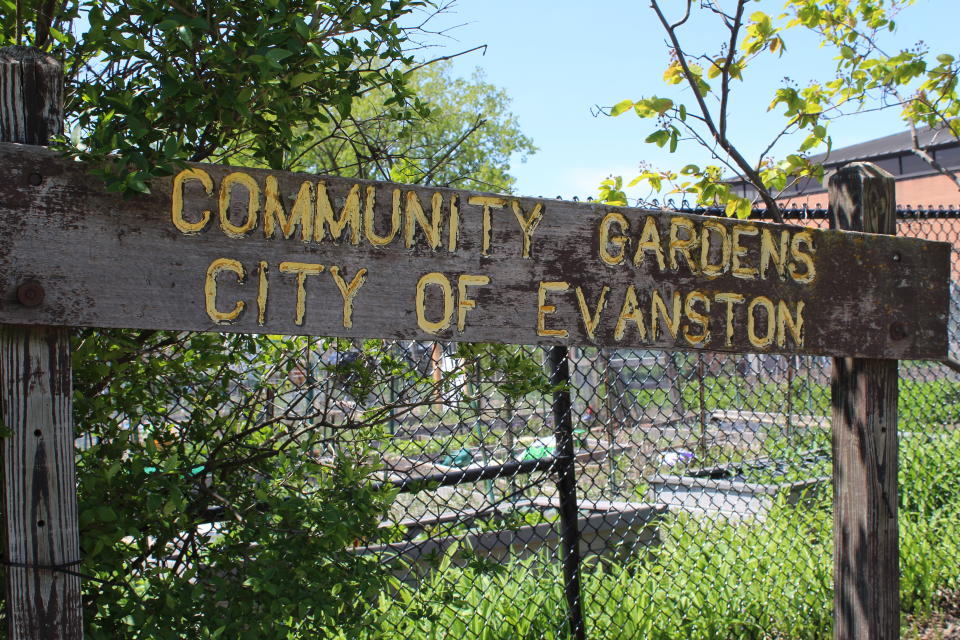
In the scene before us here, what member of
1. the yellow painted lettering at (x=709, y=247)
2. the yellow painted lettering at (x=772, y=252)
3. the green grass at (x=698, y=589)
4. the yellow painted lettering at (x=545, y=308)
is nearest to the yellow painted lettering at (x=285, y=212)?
the yellow painted lettering at (x=545, y=308)

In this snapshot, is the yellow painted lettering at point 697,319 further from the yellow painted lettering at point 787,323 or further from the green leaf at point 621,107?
the green leaf at point 621,107

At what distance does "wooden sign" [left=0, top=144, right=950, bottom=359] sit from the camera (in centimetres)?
152

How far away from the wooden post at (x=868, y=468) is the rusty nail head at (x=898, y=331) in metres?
0.11

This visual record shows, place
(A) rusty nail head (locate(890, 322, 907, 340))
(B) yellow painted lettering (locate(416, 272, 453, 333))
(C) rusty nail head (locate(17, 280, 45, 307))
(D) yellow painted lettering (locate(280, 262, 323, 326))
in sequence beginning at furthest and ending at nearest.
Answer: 1. (A) rusty nail head (locate(890, 322, 907, 340))
2. (B) yellow painted lettering (locate(416, 272, 453, 333))
3. (D) yellow painted lettering (locate(280, 262, 323, 326))
4. (C) rusty nail head (locate(17, 280, 45, 307))

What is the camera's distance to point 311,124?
210cm

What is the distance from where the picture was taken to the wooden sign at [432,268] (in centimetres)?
152

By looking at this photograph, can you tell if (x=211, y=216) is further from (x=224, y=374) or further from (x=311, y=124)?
(x=224, y=374)

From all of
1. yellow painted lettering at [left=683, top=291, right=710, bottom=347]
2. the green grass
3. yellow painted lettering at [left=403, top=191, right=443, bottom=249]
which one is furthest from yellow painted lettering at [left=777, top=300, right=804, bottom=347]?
the green grass

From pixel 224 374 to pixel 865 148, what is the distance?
4487 centimetres

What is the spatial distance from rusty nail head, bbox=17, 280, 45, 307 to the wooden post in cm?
230

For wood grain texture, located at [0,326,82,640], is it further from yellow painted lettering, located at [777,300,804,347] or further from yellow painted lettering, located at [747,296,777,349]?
yellow painted lettering, located at [777,300,804,347]

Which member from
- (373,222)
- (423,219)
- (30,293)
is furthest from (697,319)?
(30,293)

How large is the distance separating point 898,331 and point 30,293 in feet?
7.80

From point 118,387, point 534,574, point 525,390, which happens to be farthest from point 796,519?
point 118,387
